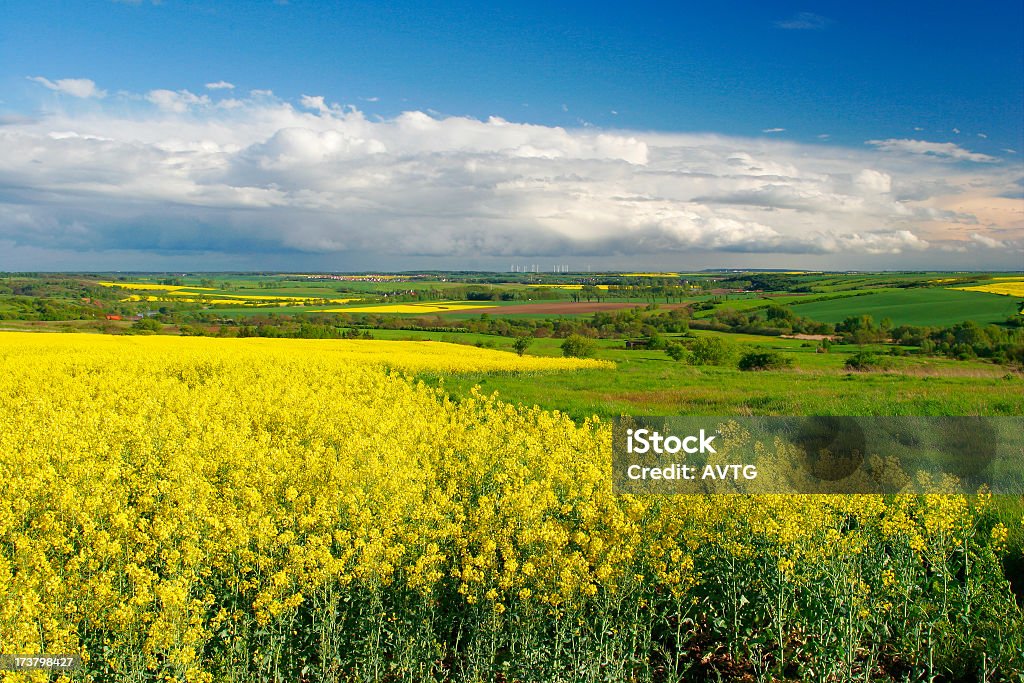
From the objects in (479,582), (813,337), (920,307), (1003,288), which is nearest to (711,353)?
(813,337)

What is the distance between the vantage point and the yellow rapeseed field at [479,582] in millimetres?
5516

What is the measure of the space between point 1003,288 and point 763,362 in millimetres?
67355

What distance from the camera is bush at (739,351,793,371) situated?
126 ft

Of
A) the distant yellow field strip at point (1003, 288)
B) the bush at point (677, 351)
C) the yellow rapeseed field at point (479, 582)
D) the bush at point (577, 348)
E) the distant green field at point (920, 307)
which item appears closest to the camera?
the yellow rapeseed field at point (479, 582)

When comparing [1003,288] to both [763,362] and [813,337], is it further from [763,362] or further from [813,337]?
[763,362]

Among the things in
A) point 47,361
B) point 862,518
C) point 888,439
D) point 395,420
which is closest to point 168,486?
point 395,420

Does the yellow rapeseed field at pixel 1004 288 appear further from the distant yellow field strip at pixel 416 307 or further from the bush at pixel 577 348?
the distant yellow field strip at pixel 416 307

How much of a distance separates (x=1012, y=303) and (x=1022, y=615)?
79085 mm

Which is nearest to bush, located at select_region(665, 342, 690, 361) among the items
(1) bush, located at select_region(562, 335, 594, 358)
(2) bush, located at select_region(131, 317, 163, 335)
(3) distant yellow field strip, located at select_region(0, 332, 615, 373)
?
(1) bush, located at select_region(562, 335, 594, 358)

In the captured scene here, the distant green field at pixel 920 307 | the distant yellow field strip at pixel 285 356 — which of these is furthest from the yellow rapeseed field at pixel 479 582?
the distant green field at pixel 920 307

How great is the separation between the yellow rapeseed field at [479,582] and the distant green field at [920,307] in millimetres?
66101

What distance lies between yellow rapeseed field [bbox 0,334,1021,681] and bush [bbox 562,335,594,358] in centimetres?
3774

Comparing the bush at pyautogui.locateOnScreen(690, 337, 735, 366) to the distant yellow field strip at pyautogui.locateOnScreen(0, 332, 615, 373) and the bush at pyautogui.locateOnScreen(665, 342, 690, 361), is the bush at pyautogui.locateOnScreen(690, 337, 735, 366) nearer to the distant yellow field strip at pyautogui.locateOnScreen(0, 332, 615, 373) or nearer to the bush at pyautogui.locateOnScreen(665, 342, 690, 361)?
the bush at pyautogui.locateOnScreen(665, 342, 690, 361)

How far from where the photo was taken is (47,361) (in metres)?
22.6
